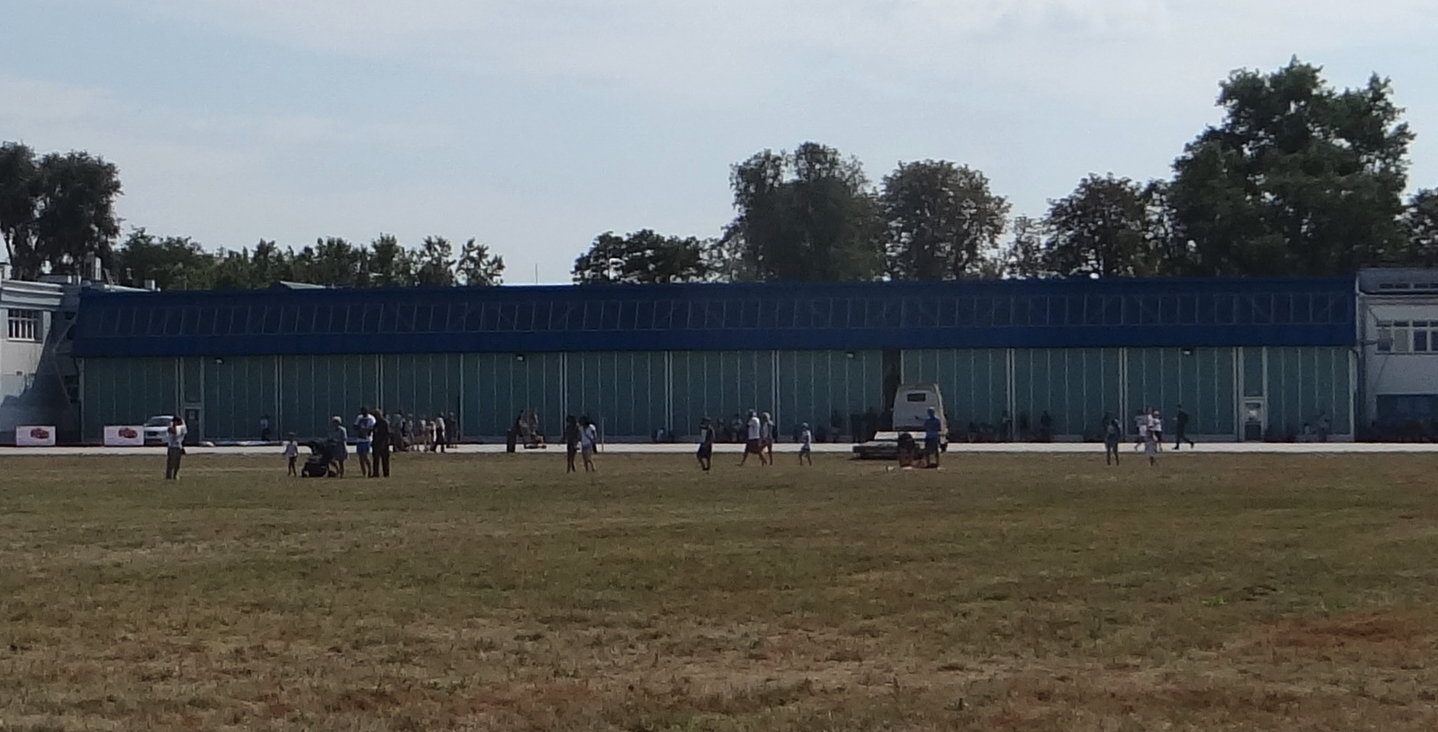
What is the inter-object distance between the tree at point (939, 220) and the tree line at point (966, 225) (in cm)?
14

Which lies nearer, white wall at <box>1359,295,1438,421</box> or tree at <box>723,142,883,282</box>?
white wall at <box>1359,295,1438,421</box>

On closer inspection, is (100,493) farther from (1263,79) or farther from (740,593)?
(1263,79)

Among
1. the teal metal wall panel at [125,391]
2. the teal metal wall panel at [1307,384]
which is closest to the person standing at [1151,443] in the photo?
the teal metal wall panel at [1307,384]

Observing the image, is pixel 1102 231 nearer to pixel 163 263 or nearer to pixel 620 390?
pixel 620 390

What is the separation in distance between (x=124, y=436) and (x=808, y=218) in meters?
56.6

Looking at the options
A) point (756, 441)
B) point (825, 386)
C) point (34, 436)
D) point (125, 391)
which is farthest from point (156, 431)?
point (756, 441)

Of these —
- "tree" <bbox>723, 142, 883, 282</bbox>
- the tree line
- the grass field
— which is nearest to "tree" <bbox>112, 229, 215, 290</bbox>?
the tree line

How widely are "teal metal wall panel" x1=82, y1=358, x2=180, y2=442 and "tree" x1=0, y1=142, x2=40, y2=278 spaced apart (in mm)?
42659

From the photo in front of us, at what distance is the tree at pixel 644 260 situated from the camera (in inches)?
5881

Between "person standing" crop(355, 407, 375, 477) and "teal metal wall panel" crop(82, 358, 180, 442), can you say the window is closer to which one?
"teal metal wall panel" crop(82, 358, 180, 442)

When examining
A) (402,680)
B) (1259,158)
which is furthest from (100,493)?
(1259,158)

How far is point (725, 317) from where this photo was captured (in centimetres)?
9625

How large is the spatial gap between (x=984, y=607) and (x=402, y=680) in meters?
6.89

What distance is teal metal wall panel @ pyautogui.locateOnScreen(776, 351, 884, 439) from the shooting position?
309 ft
